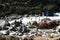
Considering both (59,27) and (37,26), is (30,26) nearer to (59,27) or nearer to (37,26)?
(37,26)

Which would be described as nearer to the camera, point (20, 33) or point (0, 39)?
point (0, 39)

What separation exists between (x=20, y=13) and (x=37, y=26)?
5.57 meters

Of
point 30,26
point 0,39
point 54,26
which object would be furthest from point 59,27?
point 0,39

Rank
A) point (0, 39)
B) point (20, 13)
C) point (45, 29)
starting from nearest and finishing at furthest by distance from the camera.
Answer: point (0, 39) → point (45, 29) → point (20, 13)

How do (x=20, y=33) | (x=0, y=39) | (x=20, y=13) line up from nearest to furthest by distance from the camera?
(x=0, y=39)
(x=20, y=33)
(x=20, y=13)

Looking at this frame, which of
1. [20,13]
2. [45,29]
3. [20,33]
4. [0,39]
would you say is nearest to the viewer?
[0,39]

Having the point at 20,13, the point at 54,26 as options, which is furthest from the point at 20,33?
the point at 20,13

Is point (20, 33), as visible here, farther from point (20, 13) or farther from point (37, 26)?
point (20, 13)

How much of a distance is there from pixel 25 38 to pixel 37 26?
3.52m

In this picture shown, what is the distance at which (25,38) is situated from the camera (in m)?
13.9

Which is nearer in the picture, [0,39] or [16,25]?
[0,39]

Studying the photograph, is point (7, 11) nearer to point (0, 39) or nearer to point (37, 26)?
point (37, 26)

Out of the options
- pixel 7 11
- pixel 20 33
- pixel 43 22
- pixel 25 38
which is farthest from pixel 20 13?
pixel 25 38

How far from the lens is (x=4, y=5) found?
78.0ft
